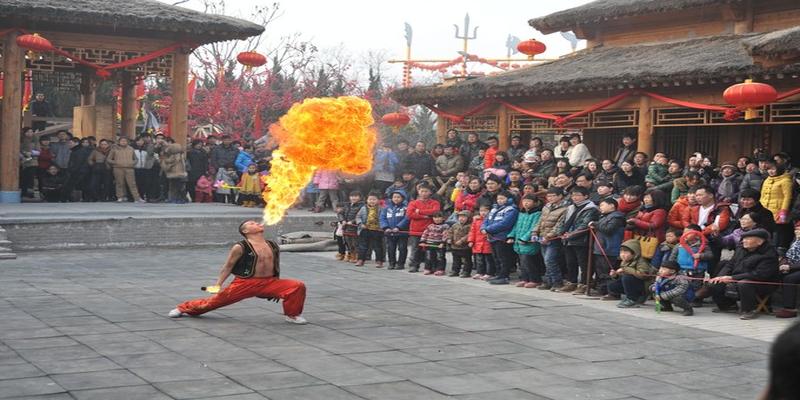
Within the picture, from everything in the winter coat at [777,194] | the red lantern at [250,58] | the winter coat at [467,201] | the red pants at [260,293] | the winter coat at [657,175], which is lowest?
the red pants at [260,293]

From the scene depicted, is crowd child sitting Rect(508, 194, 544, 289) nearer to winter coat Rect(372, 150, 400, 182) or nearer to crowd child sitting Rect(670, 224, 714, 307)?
crowd child sitting Rect(670, 224, 714, 307)

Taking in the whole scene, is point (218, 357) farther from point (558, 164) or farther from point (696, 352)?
point (558, 164)

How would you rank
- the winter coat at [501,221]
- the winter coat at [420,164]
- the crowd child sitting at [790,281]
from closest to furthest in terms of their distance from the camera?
the crowd child sitting at [790,281] → the winter coat at [501,221] → the winter coat at [420,164]

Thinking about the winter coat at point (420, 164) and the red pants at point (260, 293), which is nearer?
the red pants at point (260, 293)

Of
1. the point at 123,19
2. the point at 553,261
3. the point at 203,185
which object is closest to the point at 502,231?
the point at 553,261

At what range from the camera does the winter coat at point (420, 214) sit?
15531mm

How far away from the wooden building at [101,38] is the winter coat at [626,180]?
9.52 m

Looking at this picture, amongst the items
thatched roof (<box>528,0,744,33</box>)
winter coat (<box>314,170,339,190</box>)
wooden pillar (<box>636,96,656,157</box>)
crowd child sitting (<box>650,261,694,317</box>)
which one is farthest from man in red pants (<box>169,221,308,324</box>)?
thatched roof (<box>528,0,744,33</box>)

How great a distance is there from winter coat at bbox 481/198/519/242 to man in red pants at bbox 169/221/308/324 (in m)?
4.80

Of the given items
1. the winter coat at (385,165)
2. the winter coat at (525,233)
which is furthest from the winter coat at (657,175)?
the winter coat at (385,165)

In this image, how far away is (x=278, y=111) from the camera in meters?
39.1

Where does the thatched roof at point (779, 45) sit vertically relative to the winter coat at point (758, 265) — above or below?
above

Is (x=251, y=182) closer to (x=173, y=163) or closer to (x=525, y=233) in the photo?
(x=173, y=163)

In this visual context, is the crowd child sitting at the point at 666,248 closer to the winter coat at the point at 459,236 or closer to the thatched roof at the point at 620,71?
the winter coat at the point at 459,236
